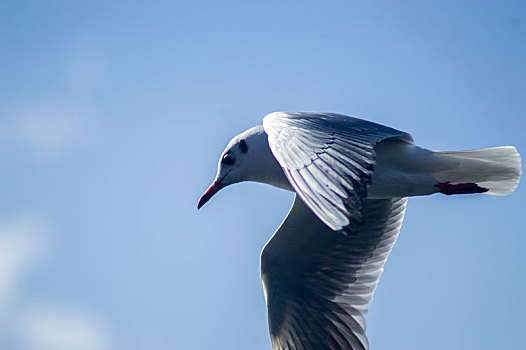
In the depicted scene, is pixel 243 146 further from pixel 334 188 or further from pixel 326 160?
pixel 334 188

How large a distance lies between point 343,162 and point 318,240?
2134mm

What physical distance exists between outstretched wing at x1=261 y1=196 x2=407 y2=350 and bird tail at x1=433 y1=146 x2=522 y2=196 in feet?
Result: 2.62

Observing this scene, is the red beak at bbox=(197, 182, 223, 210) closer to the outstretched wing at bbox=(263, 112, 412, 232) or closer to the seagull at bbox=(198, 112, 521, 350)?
the seagull at bbox=(198, 112, 521, 350)

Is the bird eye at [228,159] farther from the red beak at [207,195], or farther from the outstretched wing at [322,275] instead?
the outstretched wing at [322,275]

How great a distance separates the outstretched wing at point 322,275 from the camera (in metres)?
4.85

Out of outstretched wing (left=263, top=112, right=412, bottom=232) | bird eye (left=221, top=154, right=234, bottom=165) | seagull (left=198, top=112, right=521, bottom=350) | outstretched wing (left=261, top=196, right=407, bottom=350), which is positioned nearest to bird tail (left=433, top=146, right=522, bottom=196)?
seagull (left=198, top=112, right=521, bottom=350)

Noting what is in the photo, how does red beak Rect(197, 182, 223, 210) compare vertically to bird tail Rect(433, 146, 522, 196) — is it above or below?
below

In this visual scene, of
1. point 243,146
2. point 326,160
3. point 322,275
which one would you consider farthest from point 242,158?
point 326,160

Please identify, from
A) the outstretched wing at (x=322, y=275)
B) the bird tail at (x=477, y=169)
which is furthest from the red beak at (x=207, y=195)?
the bird tail at (x=477, y=169)

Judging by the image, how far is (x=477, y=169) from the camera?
14.0ft

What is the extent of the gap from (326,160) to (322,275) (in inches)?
88.2

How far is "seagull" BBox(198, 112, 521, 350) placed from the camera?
3.06m

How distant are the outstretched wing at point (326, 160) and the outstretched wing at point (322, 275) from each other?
1307 millimetres

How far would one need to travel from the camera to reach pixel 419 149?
14.2 ft
